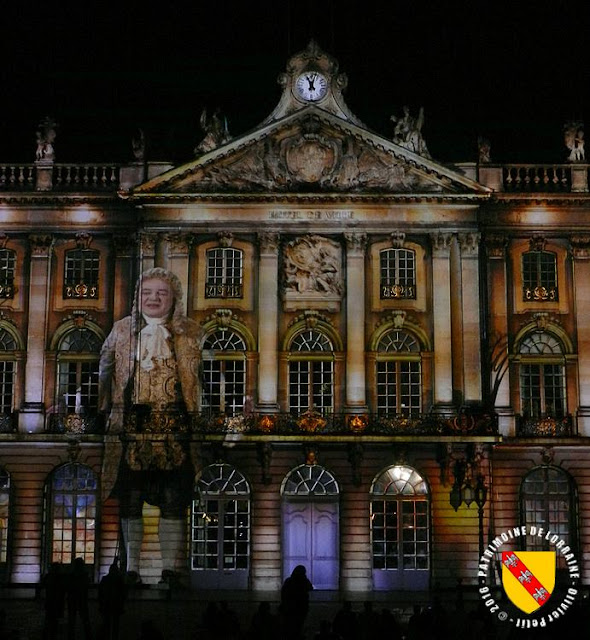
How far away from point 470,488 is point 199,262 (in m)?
12.1

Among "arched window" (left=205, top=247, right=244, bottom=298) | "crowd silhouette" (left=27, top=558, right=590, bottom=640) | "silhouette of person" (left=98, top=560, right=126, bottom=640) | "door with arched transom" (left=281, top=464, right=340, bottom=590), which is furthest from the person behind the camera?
"arched window" (left=205, top=247, right=244, bottom=298)

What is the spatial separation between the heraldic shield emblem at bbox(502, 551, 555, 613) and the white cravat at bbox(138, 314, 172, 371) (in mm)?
20546

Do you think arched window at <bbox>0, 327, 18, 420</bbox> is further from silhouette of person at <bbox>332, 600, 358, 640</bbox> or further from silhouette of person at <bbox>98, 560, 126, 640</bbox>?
silhouette of person at <bbox>332, 600, 358, 640</bbox>

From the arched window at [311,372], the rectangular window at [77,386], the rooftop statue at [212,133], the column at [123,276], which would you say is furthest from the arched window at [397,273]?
the rectangular window at [77,386]

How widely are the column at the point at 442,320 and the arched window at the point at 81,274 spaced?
12.1m

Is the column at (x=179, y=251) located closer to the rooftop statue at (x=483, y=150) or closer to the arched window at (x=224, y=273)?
the arched window at (x=224, y=273)

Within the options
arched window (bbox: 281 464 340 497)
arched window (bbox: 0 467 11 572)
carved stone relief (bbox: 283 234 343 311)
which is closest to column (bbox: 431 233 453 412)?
carved stone relief (bbox: 283 234 343 311)

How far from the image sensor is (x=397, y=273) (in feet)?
132

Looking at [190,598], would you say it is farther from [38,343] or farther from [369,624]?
[369,624]

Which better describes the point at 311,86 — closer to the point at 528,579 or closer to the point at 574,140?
the point at 574,140

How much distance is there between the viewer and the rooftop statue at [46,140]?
137 ft

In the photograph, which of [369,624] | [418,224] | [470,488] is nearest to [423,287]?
[418,224]

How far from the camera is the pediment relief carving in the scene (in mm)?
40062

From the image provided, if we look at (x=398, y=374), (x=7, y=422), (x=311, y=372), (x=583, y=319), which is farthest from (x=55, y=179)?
(x=583, y=319)
